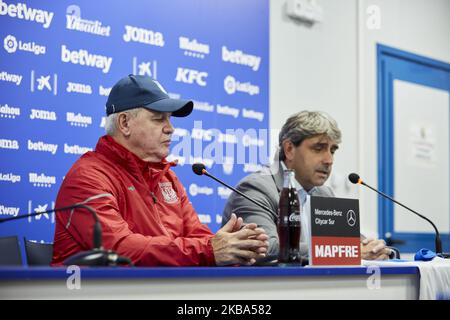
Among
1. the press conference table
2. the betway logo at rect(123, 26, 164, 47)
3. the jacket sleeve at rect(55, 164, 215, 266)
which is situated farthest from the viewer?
the betway logo at rect(123, 26, 164, 47)

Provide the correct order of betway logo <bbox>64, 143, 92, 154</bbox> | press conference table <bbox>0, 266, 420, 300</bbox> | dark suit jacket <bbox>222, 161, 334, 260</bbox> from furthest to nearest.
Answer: betway logo <bbox>64, 143, 92, 154</bbox> → dark suit jacket <bbox>222, 161, 334, 260</bbox> → press conference table <bbox>0, 266, 420, 300</bbox>

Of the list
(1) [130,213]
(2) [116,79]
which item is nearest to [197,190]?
(2) [116,79]

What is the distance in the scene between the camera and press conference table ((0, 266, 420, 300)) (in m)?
1.34

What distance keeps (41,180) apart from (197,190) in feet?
3.21

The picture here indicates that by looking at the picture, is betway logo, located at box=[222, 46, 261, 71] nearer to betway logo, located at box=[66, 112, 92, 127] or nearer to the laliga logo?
betway logo, located at box=[66, 112, 92, 127]

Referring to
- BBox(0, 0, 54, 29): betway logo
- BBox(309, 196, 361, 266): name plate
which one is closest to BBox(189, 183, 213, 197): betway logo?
BBox(0, 0, 54, 29): betway logo

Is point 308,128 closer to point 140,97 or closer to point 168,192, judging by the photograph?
point 168,192

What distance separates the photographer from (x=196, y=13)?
3.87m

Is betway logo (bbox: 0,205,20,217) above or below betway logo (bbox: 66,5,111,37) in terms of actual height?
below

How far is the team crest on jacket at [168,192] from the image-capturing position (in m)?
2.62

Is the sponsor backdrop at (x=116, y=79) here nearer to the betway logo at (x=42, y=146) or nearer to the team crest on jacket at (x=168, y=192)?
the betway logo at (x=42, y=146)

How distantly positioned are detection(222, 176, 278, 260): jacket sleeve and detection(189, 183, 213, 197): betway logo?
0.86 m

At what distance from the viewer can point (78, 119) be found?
329 centimetres

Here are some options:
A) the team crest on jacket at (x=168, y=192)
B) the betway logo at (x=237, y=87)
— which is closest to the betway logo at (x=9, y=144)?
the team crest on jacket at (x=168, y=192)
